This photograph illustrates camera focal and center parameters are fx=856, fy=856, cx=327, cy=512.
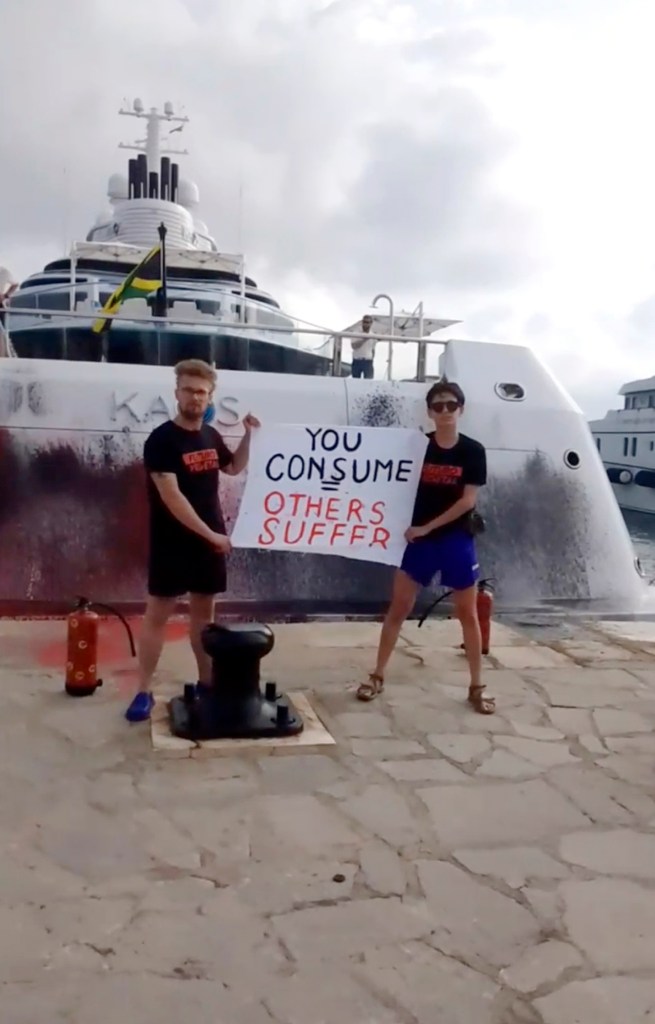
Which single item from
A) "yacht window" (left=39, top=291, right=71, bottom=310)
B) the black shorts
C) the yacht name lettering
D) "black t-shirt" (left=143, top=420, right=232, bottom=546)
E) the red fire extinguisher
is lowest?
the red fire extinguisher

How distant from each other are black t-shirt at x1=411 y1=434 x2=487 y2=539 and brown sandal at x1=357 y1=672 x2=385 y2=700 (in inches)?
36.2

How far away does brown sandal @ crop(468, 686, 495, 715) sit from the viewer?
16.0 ft

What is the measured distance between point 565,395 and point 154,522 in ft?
18.6

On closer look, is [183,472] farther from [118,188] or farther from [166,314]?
[118,188]

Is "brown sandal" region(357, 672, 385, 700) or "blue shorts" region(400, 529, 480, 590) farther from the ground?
"blue shorts" region(400, 529, 480, 590)

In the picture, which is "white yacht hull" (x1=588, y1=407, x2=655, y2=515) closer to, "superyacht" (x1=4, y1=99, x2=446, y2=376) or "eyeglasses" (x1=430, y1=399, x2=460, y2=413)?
"superyacht" (x1=4, y1=99, x2=446, y2=376)

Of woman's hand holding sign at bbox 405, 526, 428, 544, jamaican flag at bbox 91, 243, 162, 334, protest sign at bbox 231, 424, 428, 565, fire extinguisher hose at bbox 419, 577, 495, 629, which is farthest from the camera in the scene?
jamaican flag at bbox 91, 243, 162, 334

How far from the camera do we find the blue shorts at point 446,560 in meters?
4.90

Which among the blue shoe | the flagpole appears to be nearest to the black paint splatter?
the flagpole

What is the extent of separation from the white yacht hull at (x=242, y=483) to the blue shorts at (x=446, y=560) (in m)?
2.89

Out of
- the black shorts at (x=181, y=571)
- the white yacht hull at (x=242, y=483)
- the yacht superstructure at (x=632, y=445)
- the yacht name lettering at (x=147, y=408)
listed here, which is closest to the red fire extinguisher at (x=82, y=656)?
the black shorts at (x=181, y=571)

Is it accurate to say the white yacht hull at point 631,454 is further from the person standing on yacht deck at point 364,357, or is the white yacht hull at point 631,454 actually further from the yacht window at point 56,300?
the person standing on yacht deck at point 364,357

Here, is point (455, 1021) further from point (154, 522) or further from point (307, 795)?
point (154, 522)

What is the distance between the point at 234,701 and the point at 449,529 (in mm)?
1579
